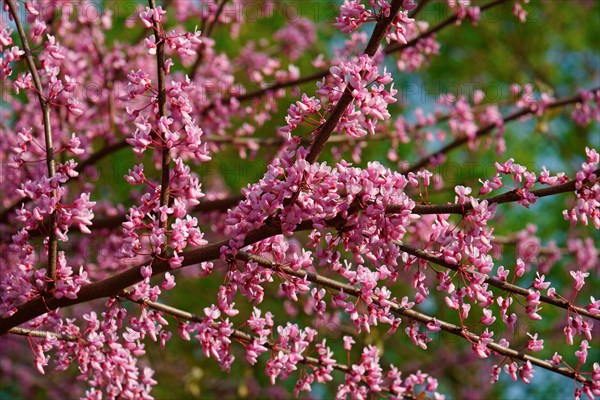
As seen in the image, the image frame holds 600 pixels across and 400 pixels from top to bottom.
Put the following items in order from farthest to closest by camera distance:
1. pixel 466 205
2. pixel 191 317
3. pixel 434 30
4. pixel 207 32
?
pixel 207 32 < pixel 434 30 < pixel 191 317 < pixel 466 205

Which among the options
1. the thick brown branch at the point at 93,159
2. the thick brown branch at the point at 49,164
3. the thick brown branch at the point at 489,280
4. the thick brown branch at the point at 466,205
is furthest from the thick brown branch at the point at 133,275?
the thick brown branch at the point at 93,159

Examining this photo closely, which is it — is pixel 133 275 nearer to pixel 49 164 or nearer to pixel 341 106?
pixel 49 164

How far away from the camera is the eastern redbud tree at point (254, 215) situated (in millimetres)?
2594

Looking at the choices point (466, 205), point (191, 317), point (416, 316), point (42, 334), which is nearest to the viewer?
point (466, 205)

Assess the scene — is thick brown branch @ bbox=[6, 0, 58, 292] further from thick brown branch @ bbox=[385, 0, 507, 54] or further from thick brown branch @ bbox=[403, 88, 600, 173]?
thick brown branch @ bbox=[403, 88, 600, 173]

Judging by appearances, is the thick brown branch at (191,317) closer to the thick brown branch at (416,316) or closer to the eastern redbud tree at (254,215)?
the eastern redbud tree at (254,215)

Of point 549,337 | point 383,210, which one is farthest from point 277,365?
point 549,337

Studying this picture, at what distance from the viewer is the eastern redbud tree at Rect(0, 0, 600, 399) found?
259 centimetres

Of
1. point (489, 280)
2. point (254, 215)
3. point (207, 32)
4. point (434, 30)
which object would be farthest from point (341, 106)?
point (207, 32)

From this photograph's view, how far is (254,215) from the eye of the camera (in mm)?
2566

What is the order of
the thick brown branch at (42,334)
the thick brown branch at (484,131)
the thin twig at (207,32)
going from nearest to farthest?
the thick brown branch at (42,334) → the thin twig at (207,32) → the thick brown branch at (484,131)

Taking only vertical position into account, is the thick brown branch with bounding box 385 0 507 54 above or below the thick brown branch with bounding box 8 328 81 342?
above

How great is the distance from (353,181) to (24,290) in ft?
4.85

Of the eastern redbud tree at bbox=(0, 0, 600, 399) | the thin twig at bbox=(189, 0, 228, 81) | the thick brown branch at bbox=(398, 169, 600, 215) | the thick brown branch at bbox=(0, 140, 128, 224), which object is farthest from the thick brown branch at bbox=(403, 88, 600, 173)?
the thick brown branch at bbox=(398, 169, 600, 215)
